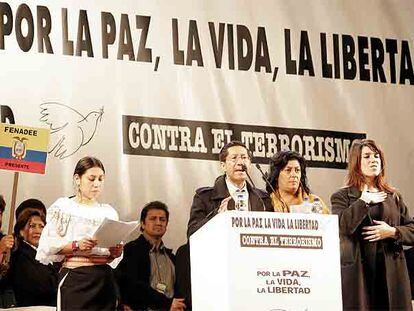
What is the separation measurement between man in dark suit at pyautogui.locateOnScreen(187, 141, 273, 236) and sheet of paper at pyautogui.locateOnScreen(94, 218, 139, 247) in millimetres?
497

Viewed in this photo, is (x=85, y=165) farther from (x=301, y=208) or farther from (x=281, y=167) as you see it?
(x=301, y=208)

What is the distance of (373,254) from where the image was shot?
6.69 meters

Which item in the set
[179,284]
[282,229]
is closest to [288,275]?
[282,229]

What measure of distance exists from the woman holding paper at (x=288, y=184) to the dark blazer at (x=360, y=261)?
23cm

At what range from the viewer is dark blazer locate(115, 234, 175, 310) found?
292 inches

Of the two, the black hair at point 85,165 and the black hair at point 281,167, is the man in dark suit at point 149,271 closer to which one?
the black hair at point 85,165

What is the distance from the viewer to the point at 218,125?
814cm

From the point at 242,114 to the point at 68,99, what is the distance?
4.24ft

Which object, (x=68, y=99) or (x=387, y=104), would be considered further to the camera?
(x=387, y=104)

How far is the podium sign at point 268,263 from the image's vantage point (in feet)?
17.1

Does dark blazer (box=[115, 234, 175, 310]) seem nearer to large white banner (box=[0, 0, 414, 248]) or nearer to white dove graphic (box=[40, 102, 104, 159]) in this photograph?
large white banner (box=[0, 0, 414, 248])

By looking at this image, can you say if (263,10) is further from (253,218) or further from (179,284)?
(253,218)

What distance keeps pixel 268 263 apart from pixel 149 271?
2345mm

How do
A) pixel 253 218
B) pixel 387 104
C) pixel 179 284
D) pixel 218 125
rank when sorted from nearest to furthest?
pixel 253 218 → pixel 179 284 → pixel 218 125 → pixel 387 104
